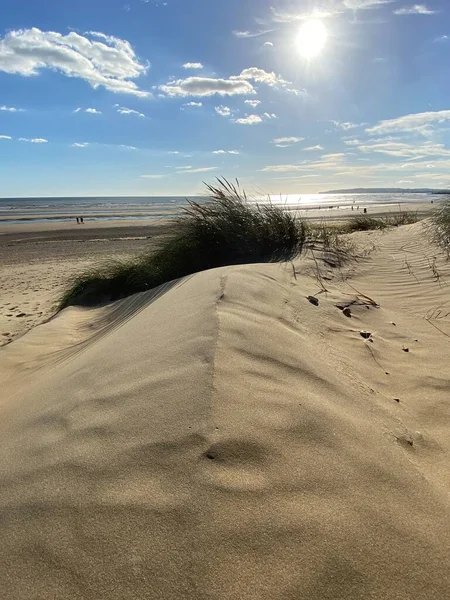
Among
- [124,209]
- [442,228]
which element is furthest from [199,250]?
[124,209]

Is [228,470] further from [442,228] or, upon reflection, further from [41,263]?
[41,263]

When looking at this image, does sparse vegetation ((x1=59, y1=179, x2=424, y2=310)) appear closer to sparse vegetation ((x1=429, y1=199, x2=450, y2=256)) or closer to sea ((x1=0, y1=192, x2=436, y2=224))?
sea ((x1=0, y1=192, x2=436, y2=224))

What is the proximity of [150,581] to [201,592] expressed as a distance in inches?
5.3

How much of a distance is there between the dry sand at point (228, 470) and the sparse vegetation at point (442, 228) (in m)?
4.62

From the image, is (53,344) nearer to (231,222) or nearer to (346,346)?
(346,346)

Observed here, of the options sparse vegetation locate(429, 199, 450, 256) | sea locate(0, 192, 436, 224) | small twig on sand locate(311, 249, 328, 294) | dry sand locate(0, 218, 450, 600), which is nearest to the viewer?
dry sand locate(0, 218, 450, 600)

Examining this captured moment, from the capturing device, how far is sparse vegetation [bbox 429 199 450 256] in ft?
22.2

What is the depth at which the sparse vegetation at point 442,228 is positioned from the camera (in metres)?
6.77

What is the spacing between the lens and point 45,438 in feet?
5.78

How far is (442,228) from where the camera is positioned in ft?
24.7

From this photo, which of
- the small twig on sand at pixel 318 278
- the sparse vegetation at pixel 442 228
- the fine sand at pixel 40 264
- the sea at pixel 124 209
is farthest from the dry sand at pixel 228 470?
the sea at pixel 124 209

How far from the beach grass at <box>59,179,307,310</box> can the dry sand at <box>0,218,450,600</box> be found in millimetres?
3416

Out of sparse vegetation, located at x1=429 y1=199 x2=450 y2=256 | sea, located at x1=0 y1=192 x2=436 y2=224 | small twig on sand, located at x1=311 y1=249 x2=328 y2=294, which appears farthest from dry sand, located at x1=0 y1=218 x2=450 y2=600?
sea, located at x1=0 y1=192 x2=436 y2=224

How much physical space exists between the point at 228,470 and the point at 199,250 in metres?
5.24
